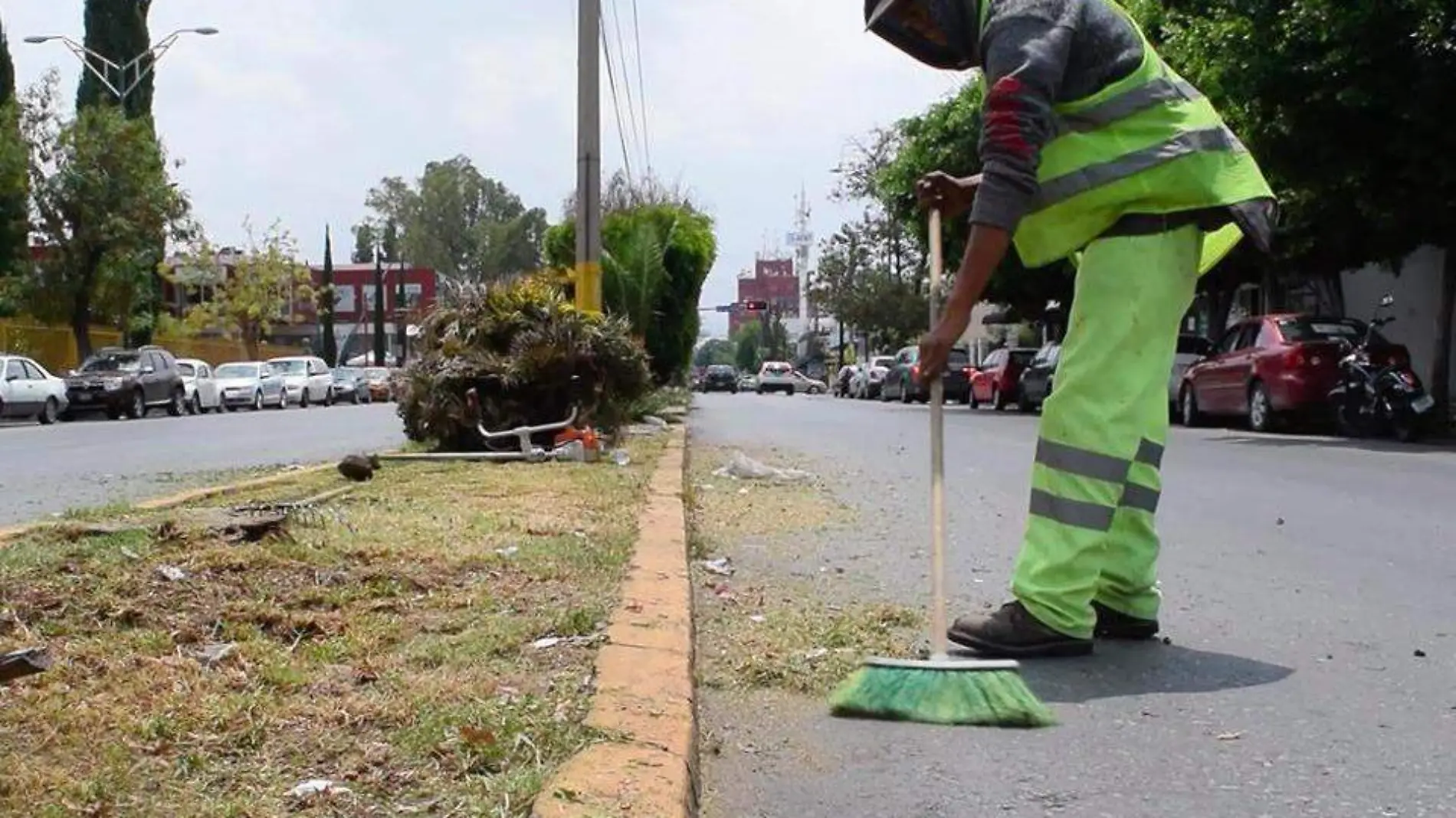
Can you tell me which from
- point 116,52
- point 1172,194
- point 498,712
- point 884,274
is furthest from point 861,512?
point 884,274

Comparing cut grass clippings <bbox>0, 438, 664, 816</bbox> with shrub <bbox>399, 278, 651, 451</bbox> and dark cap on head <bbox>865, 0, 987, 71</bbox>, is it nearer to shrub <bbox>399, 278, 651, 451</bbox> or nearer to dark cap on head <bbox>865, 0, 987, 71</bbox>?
dark cap on head <bbox>865, 0, 987, 71</bbox>

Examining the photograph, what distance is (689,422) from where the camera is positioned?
21.3 m

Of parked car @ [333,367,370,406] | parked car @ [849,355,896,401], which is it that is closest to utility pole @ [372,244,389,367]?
parked car @ [333,367,370,406]

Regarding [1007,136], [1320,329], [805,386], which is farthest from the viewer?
[805,386]

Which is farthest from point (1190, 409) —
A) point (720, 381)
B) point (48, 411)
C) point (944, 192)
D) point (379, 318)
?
point (379, 318)

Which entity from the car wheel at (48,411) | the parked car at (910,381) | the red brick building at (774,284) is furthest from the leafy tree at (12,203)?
the red brick building at (774,284)

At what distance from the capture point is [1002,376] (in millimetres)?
31891

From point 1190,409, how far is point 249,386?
83.8 ft

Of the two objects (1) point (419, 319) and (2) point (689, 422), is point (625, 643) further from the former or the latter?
(2) point (689, 422)

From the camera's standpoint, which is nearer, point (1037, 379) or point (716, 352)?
point (1037, 379)

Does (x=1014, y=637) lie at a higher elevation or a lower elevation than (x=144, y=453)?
higher

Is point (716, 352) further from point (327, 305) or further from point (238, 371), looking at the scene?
point (238, 371)

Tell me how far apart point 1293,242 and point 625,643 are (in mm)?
19960

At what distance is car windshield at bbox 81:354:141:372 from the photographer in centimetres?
3262
